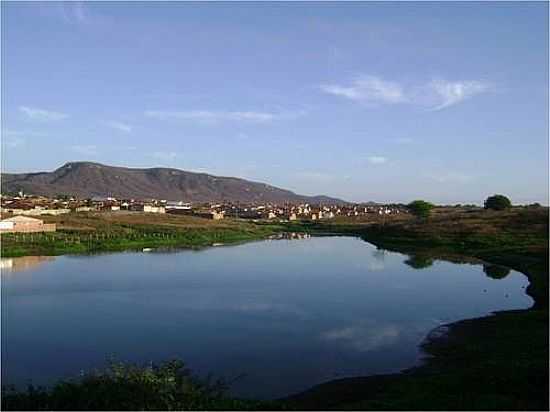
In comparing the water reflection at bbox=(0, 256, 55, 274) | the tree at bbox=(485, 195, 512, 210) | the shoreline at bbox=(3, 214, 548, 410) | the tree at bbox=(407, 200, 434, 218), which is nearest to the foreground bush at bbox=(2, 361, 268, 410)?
the shoreline at bbox=(3, 214, 548, 410)

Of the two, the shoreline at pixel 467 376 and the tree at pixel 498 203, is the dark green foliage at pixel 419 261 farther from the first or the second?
the tree at pixel 498 203

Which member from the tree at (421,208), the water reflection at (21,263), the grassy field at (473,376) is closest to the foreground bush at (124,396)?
the grassy field at (473,376)

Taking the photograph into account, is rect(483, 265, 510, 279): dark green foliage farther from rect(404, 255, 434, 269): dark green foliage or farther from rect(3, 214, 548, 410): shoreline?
rect(3, 214, 548, 410): shoreline

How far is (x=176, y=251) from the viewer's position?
51.9 metres

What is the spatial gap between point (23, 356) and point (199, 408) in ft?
29.8

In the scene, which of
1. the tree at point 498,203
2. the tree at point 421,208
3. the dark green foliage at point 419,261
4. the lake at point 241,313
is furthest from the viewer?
the tree at point 421,208

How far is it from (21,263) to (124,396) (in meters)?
33.0

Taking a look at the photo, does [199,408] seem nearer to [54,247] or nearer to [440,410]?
[440,410]

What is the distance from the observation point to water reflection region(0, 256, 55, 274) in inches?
1428

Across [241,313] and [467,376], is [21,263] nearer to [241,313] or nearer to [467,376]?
[241,313]

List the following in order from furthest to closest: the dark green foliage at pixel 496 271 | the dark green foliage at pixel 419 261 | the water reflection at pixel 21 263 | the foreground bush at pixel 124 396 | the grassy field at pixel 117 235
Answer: the grassy field at pixel 117 235 → the dark green foliage at pixel 419 261 → the water reflection at pixel 21 263 → the dark green foliage at pixel 496 271 → the foreground bush at pixel 124 396

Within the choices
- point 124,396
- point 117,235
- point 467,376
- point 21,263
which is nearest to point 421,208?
point 117,235

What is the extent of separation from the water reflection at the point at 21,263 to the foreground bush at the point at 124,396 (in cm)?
2758

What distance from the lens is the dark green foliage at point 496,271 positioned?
35.3 m
